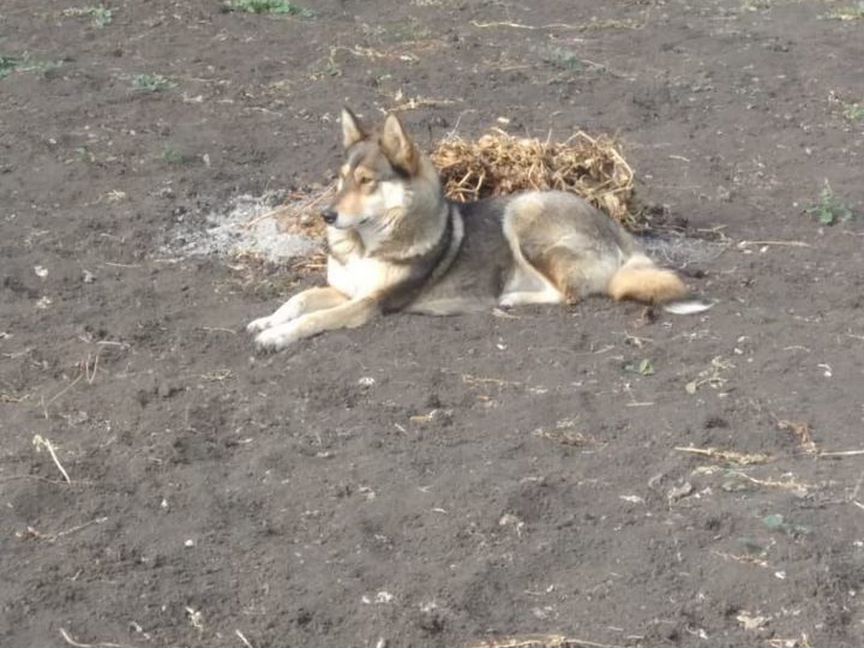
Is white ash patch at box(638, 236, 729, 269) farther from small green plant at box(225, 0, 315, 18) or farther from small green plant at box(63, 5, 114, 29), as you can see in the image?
small green plant at box(63, 5, 114, 29)

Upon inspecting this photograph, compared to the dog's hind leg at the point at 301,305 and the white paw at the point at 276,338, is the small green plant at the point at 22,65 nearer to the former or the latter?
the dog's hind leg at the point at 301,305

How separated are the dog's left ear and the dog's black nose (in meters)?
0.46

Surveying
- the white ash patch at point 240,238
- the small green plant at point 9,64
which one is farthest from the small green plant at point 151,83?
the white ash patch at point 240,238

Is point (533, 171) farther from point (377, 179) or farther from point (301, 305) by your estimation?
point (301, 305)

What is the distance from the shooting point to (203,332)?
24.3ft

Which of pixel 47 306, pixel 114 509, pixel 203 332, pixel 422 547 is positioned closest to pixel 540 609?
pixel 422 547

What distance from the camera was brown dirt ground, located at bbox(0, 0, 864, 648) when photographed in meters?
4.91

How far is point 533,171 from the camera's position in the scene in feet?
29.0

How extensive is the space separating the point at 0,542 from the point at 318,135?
587 cm

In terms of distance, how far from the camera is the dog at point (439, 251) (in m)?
7.73

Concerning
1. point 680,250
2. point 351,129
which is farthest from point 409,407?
point 680,250

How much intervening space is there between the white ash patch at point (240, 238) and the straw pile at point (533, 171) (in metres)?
1.05

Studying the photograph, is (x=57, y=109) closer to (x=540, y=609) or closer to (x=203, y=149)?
(x=203, y=149)

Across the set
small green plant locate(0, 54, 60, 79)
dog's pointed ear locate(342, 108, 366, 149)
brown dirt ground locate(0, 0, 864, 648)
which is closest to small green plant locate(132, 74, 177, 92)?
brown dirt ground locate(0, 0, 864, 648)
